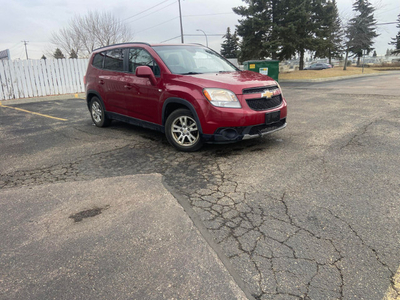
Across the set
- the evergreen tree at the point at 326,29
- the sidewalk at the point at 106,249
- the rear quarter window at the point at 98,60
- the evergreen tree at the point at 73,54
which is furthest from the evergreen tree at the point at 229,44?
the sidewalk at the point at 106,249

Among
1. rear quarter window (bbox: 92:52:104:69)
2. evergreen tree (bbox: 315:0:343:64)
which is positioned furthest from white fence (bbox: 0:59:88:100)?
evergreen tree (bbox: 315:0:343:64)

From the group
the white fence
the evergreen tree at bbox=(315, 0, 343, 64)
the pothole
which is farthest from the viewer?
the evergreen tree at bbox=(315, 0, 343, 64)

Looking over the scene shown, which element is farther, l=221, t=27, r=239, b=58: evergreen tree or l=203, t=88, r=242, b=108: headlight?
l=221, t=27, r=239, b=58: evergreen tree

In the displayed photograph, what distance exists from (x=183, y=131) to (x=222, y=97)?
0.95 meters

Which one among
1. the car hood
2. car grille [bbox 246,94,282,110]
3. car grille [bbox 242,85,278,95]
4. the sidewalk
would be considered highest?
the car hood

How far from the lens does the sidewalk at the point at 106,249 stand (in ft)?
7.00

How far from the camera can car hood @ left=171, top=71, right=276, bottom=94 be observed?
15.3 ft

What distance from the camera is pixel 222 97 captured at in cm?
463

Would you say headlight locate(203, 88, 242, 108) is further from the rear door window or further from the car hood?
the rear door window

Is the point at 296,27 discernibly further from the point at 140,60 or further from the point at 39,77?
the point at 140,60

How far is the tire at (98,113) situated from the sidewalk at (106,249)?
11.9 ft

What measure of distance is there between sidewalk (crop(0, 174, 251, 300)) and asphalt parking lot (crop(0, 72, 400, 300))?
0.04 m

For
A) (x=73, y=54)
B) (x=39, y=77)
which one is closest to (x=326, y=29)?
(x=39, y=77)

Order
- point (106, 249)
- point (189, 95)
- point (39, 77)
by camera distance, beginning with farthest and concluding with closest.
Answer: point (39, 77), point (189, 95), point (106, 249)
